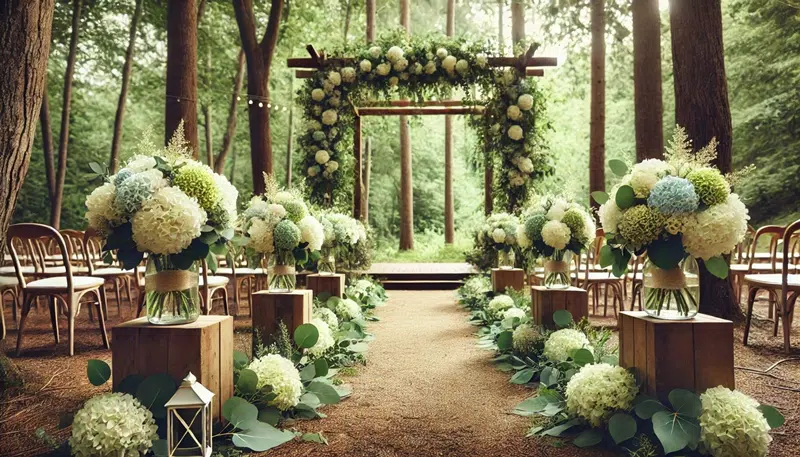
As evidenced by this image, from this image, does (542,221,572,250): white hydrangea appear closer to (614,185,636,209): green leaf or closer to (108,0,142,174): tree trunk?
(614,185,636,209): green leaf

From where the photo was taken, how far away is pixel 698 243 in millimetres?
2439

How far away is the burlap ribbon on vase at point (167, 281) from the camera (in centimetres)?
249

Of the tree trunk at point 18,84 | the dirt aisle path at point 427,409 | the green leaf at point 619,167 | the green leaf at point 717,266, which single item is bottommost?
the dirt aisle path at point 427,409

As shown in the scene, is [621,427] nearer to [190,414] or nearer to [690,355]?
[690,355]

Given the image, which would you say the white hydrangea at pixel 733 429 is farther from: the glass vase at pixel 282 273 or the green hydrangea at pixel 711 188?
the glass vase at pixel 282 273

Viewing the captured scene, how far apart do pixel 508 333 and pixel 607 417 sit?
1721mm

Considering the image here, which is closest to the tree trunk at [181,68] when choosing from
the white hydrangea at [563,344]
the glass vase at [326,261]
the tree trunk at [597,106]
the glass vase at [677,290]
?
the glass vase at [326,261]

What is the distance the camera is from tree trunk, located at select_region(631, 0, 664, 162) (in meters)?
7.48

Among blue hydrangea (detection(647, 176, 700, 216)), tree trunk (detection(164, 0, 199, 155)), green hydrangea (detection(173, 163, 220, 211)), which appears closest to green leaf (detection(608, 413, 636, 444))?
blue hydrangea (detection(647, 176, 700, 216))

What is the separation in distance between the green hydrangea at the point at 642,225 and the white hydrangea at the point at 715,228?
0.11 meters

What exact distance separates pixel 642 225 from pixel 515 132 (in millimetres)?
5806

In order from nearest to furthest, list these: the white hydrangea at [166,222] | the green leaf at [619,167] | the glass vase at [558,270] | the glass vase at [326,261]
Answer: the white hydrangea at [166,222]
the green leaf at [619,167]
the glass vase at [558,270]
the glass vase at [326,261]

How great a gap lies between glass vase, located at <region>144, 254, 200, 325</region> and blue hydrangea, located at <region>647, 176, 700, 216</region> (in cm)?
208

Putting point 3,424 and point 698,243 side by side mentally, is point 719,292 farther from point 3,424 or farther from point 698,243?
point 3,424
